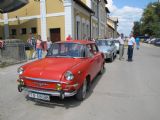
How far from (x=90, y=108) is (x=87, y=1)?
2614cm

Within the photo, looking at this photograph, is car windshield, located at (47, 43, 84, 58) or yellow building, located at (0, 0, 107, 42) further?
yellow building, located at (0, 0, 107, 42)

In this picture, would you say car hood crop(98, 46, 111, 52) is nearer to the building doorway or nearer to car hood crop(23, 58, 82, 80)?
the building doorway

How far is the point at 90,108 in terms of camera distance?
5465 millimetres

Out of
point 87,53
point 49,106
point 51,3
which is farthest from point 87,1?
point 49,106

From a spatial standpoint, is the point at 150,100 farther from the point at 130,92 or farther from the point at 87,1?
the point at 87,1

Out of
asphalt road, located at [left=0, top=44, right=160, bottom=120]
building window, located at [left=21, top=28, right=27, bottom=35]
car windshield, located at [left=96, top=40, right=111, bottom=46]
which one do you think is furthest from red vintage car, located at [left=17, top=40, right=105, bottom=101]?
building window, located at [left=21, top=28, right=27, bottom=35]

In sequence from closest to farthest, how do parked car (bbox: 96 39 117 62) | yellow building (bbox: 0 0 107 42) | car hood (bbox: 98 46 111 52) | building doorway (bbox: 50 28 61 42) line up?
1. parked car (bbox: 96 39 117 62)
2. car hood (bbox: 98 46 111 52)
3. yellow building (bbox: 0 0 107 42)
4. building doorway (bbox: 50 28 61 42)

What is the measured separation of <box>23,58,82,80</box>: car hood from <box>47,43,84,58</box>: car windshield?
51 centimetres

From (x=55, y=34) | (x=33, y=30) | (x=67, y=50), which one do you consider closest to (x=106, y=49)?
(x=67, y=50)

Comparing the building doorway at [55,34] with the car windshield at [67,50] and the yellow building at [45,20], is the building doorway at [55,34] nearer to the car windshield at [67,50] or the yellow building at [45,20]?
the yellow building at [45,20]

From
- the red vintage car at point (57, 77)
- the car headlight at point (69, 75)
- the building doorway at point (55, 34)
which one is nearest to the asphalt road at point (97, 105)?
the red vintage car at point (57, 77)

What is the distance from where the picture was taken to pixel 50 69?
5.61m

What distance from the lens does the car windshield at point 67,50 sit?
6.84m

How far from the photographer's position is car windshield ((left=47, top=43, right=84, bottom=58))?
6.84m
